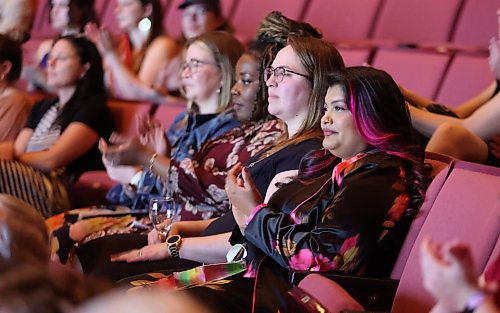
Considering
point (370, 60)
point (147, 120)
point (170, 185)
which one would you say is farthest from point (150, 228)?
point (370, 60)

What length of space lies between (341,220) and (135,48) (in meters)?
2.32

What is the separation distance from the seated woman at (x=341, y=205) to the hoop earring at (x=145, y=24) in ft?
6.45

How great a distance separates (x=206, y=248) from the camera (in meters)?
2.01

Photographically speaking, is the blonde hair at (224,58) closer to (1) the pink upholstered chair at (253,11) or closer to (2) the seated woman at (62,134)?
(2) the seated woman at (62,134)

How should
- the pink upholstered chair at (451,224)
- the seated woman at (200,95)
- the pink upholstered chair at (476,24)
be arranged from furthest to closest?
the pink upholstered chair at (476,24), the seated woman at (200,95), the pink upholstered chair at (451,224)

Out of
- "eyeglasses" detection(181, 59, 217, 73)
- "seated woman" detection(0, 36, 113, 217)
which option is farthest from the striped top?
"eyeglasses" detection(181, 59, 217, 73)

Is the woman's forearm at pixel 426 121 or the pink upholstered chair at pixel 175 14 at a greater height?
the woman's forearm at pixel 426 121

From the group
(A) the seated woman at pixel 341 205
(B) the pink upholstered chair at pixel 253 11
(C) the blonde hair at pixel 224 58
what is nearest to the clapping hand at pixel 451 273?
(A) the seated woman at pixel 341 205

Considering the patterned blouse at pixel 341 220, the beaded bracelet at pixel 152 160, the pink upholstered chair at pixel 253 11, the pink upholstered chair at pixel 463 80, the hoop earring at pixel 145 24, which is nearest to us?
the patterned blouse at pixel 341 220

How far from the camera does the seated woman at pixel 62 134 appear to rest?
9.33 feet

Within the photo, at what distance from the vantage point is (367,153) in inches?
66.8

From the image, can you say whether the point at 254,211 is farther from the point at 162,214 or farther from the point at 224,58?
the point at 224,58

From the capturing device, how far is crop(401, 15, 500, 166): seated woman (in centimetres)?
215

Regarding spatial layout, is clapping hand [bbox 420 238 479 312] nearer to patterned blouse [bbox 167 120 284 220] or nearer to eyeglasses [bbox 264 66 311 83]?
eyeglasses [bbox 264 66 311 83]
